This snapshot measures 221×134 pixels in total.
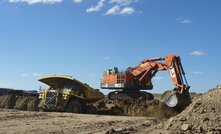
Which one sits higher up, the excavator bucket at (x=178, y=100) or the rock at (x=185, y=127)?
the excavator bucket at (x=178, y=100)

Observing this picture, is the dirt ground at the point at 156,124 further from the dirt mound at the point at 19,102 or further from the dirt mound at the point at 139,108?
the dirt mound at the point at 19,102

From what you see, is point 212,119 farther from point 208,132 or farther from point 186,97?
point 186,97

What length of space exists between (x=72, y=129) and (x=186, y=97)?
33.7 feet

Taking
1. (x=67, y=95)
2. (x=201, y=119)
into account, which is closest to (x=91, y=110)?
(x=67, y=95)

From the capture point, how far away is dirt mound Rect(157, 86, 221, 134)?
13.1m

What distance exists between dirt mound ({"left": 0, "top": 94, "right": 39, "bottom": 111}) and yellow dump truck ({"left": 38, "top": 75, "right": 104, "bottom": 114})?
9.00 feet

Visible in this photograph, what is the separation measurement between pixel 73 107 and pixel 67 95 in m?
A: 0.84

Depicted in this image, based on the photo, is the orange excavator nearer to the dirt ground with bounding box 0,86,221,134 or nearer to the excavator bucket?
the excavator bucket

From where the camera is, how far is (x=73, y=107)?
950 inches

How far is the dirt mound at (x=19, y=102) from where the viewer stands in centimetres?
2788

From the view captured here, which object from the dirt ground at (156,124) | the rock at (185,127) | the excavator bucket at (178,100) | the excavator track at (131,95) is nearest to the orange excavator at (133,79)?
the excavator track at (131,95)

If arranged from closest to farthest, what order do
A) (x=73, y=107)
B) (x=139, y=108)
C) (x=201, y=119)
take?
(x=201, y=119) → (x=73, y=107) → (x=139, y=108)

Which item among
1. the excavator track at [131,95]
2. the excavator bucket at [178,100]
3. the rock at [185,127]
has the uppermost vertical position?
the excavator track at [131,95]

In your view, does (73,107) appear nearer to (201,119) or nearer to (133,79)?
(133,79)
